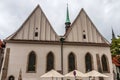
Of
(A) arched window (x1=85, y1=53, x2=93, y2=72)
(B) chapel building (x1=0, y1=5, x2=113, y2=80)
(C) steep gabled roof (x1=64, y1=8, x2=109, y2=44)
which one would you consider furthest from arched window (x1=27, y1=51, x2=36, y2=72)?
(A) arched window (x1=85, y1=53, x2=93, y2=72)

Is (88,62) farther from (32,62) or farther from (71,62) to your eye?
(32,62)

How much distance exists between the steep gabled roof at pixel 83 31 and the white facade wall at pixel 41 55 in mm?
1291

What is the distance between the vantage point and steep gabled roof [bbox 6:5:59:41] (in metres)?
23.2

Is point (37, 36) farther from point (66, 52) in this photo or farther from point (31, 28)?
point (66, 52)

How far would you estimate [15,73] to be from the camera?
21109 mm

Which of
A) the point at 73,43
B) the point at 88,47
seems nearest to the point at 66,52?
the point at 73,43

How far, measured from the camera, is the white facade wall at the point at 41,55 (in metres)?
21.5

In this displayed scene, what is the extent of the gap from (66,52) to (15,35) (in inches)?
294

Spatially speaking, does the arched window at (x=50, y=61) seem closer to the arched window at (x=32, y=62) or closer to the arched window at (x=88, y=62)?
the arched window at (x=32, y=62)

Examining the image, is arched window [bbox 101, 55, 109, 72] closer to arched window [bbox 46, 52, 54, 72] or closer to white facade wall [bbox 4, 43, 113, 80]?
white facade wall [bbox 4, 43, 113, 80]

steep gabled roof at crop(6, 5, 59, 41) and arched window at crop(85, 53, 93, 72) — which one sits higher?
steep gabled roof at crop(6, 5, 59, 41)

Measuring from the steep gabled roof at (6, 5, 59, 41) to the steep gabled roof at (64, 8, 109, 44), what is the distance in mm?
2431

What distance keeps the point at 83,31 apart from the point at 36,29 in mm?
7130

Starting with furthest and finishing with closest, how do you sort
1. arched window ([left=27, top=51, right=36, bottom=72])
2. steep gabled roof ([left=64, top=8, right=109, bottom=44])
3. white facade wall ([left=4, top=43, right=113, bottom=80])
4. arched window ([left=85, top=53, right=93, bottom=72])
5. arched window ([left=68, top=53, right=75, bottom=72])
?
steep gabled roof ([left=64, top=8, right=109, bottom=44])
arched window ([left=85, top=53, right=93, bottom=72])
arched window ([left=68, top=53, right=75, bottom=72])
arched window ([left=27, top=51, right=36, bottom=72])
white facade wall ([left=4, top=43, right=113, bottom=80])
